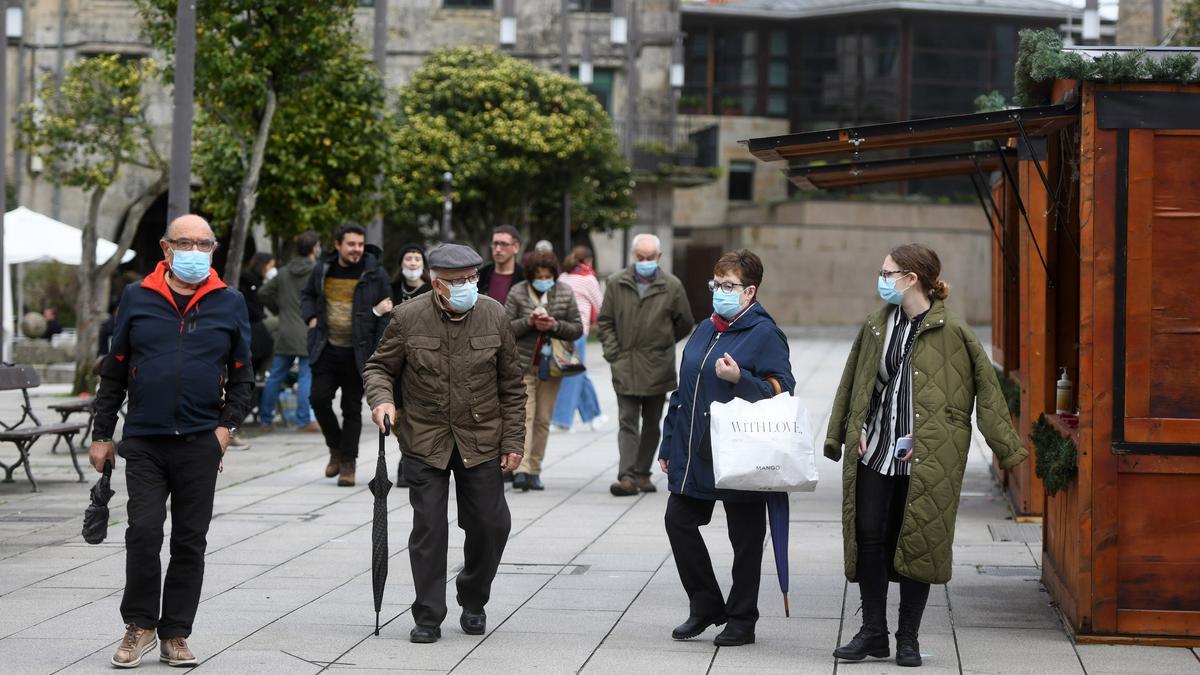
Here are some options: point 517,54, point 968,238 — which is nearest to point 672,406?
→ point 517,54

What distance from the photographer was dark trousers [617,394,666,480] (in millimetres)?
12258

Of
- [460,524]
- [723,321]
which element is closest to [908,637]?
[723,321]

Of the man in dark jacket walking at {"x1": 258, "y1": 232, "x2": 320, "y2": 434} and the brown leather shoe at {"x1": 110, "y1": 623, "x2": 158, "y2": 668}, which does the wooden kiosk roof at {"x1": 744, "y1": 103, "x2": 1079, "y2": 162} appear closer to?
the brown leather shoe at {"x1": 110, "y1": 623, "x2": 158, "y2": 668}

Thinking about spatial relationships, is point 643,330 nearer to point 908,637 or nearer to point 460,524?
point 460,524

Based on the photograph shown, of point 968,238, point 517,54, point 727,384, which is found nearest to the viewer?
point 727,384

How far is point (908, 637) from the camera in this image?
22.7ft

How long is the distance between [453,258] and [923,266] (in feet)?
6.71

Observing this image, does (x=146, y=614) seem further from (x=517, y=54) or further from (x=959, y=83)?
(x=959, y=83)

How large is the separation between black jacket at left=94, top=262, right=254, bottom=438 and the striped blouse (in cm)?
258

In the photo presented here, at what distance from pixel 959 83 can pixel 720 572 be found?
42844 millimetres

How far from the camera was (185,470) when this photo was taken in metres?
6.89

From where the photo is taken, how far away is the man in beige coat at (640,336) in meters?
12.1

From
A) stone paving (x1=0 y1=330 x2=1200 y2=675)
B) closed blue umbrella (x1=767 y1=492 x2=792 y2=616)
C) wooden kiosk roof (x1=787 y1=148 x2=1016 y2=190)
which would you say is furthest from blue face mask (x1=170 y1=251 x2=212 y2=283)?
wooden kiosk roof (x1=787 y1=148 x2=1016 y2=190)

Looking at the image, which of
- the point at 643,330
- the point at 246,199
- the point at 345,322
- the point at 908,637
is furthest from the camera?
the point at 246,199
